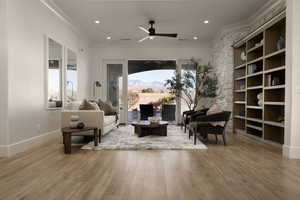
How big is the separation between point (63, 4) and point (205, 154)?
4.56m

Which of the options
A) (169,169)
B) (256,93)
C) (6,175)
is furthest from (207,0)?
(6,175)

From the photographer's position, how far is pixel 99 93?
895 cm

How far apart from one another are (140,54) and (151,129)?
3.97 meters

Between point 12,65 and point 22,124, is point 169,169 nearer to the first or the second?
point 22,124

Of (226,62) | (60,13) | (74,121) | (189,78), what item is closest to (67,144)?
(74,121)

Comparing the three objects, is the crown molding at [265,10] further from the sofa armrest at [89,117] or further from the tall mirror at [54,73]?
the tall mirror at [54,73]

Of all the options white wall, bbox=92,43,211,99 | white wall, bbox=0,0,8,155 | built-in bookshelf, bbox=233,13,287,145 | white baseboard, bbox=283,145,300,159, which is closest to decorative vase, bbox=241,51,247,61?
built-in bookshelf, bbox=233,13,287,145

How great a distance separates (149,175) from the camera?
282cm

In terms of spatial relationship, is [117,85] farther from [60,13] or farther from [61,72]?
[60,13]

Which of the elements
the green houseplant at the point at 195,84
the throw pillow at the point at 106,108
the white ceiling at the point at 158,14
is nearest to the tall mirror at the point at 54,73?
the white ceiling at the point at 158,14

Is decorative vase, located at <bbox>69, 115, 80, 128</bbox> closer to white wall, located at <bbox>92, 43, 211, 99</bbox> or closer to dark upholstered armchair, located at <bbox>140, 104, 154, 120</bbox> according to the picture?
dark upholstered armchair, located at <bbox>140, 104, 154, 120</bbox>

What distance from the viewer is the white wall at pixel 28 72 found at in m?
3.87

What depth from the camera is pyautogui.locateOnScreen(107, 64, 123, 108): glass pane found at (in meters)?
9.00

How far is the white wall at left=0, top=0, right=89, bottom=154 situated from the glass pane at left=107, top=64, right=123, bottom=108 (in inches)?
134
